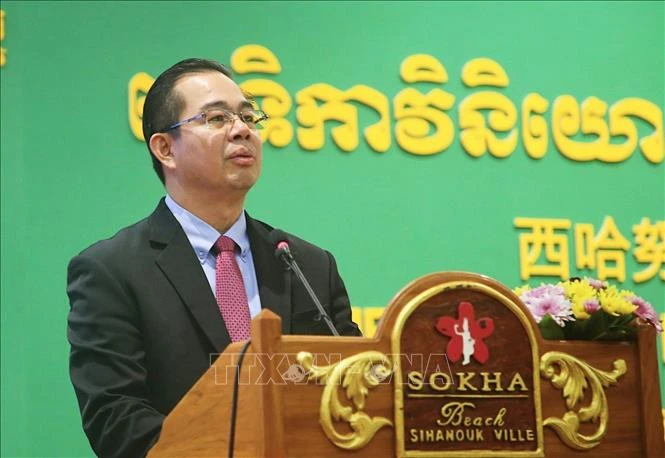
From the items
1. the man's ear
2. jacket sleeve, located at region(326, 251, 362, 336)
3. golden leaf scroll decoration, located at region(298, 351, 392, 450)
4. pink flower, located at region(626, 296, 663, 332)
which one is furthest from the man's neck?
pink flower, located at region(626, 296, 663, 332)

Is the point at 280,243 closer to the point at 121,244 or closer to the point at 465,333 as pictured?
the point at 121,244

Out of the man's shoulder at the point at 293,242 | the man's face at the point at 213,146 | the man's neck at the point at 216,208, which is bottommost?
the man's shoulder at the point at 293,242

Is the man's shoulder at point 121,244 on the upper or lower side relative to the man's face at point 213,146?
lower

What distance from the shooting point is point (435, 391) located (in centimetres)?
182

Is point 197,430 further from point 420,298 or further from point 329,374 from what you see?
point 420,298

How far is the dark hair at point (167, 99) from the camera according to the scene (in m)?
2.52

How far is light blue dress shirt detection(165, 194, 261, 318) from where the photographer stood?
2393 millimetres

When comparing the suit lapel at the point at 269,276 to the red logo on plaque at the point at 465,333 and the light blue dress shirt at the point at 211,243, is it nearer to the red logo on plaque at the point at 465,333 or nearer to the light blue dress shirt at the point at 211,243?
the light blue dress shirt at the point at 211,243

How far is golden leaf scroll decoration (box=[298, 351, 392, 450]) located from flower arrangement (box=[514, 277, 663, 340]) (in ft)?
1.21

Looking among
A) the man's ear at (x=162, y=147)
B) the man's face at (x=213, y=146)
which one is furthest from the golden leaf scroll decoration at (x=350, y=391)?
the man's ear at (x=162, y=147)

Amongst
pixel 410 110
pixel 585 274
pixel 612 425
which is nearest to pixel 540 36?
pixel 410 110

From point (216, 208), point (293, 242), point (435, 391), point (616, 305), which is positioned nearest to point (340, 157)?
point (293, 242)

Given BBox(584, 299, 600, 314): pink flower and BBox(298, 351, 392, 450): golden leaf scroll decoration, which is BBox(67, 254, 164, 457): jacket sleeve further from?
BBox(584, 299, 600, 314): pink flower

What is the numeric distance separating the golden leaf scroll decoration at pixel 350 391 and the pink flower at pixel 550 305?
362 millimetres
